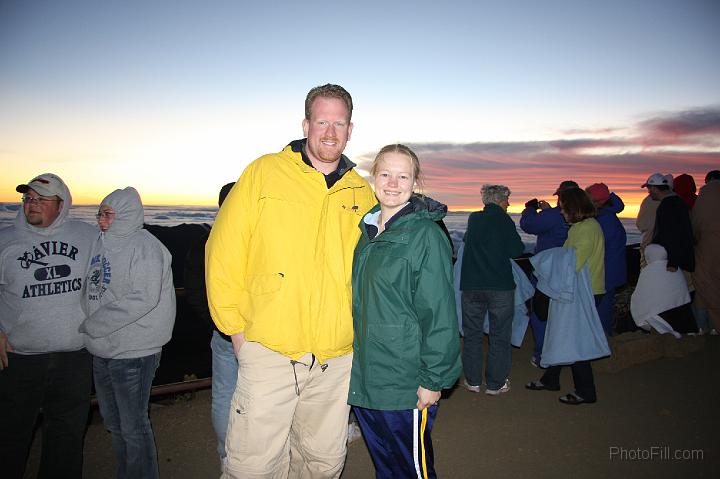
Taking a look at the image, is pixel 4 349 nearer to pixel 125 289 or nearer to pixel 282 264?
pixel 125 289

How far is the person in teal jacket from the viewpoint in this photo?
2.18m

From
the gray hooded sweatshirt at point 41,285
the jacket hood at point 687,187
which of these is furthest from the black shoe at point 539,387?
the gray hooded sweatshirt at point 41,285

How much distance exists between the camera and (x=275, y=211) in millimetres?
2293

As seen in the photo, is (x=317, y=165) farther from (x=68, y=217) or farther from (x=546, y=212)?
(x=546, y=212)

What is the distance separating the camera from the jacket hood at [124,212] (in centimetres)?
275

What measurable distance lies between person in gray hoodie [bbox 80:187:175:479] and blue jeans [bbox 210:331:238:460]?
43 centimetres

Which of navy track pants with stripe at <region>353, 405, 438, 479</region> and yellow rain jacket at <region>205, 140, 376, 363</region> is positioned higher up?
yellow rain jacket at <region>205, 140, 376, 363</region>

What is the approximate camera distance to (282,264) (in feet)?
7.40

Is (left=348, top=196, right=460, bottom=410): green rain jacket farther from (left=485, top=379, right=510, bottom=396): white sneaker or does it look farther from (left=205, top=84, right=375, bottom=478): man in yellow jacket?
(left=485, top=379, right=510, bottom=396): white sneaker

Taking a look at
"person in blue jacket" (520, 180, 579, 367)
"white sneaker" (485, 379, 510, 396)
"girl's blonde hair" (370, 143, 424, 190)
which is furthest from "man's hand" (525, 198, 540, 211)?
"girl's blonde hair" (370, 143, 424, 190)

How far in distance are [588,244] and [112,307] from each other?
4.43 metres

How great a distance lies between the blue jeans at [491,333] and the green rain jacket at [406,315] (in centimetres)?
285

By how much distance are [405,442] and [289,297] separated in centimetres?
97

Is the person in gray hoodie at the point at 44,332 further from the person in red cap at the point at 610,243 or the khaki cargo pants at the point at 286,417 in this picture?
the person in red cap at the point at 610,243
